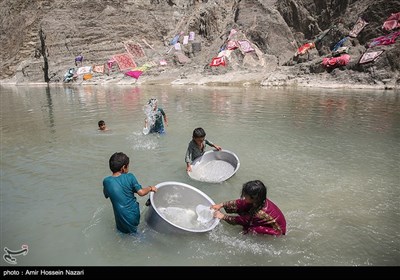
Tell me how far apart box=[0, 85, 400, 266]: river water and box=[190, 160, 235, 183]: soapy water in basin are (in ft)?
0.60

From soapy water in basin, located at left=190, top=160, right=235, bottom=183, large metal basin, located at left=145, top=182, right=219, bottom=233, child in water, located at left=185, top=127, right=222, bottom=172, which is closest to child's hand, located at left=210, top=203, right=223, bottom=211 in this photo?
large metal basin, located at left=145, top=182, right=219, bottom=233

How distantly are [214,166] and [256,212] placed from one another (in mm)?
2819

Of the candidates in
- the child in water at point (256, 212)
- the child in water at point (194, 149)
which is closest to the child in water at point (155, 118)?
the child in water at point (194, 149)

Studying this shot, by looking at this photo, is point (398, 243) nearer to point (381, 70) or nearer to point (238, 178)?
point (238, 178)

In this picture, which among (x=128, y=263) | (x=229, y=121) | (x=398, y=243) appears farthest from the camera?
(x=229, y=121)

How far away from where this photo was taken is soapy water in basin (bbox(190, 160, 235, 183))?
6.25 meters

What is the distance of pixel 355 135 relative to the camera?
9742 mm

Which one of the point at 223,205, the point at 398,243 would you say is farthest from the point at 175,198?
the point at 398,243

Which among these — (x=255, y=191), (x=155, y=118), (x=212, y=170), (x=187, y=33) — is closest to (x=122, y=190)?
(x=255, y=191)

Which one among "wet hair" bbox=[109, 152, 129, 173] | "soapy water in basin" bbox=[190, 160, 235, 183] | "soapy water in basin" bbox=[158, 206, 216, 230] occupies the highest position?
"wet hair" bbox=[109, 152, 129, 173]

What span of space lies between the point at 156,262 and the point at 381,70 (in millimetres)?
26429

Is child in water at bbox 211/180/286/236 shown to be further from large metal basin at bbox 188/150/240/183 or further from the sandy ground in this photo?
the sandy ground

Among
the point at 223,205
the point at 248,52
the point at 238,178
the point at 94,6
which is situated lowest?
the point at 238,178

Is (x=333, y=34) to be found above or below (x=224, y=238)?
above
